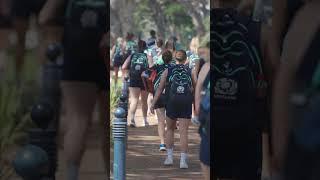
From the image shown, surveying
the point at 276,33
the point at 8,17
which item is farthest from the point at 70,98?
the point at 276,33

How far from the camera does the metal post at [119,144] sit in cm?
473

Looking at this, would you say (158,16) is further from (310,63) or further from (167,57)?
(310,63)

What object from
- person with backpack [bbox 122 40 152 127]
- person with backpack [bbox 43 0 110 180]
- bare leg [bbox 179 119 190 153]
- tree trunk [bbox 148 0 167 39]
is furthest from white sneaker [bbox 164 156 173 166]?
tree trunk [bbox 148 0 167 39]

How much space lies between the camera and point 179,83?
5.21 metres

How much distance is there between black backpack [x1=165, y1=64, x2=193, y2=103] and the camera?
508cm

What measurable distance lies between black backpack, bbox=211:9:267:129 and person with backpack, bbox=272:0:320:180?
145 mm

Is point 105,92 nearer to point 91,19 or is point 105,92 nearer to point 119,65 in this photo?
point 91,19

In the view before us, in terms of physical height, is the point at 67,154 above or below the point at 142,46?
below

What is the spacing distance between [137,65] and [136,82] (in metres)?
0.22

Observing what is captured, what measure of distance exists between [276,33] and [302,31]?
139mm

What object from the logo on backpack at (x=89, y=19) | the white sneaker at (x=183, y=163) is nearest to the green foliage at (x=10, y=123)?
the logo on backpack at (x=89, y=19)

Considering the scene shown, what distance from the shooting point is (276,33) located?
3.31 metres

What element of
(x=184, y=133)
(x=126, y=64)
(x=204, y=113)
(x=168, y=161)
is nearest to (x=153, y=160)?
(x=168, y=161)

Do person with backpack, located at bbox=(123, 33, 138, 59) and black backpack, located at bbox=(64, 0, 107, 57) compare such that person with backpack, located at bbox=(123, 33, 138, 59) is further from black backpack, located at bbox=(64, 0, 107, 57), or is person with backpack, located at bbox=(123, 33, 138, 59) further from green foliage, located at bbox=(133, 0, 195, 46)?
black backpack, located at bbox=(64, 0, 107, 57)
